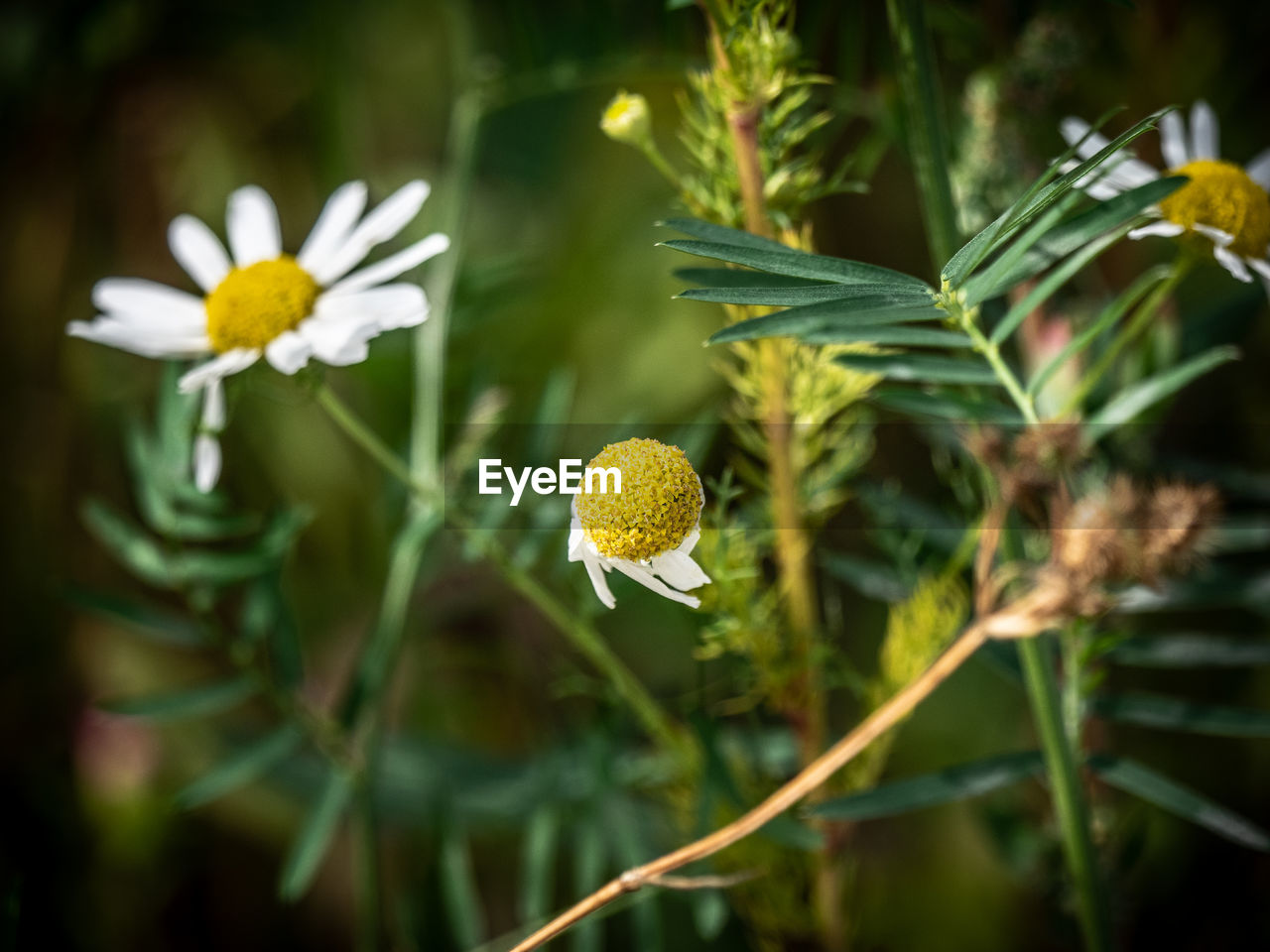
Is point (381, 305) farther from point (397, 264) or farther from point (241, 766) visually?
point (241, 766)

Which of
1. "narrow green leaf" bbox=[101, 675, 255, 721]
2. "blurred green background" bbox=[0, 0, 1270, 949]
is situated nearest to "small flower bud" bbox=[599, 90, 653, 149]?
"blurred green background" bbox=[0, 0, 1270, 949]

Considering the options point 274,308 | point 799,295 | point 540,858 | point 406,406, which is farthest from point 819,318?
point 406,406

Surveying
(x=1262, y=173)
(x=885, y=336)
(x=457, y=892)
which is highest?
(x=1262, y=173)

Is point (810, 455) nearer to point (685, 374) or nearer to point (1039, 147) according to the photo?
point (1039, 147)

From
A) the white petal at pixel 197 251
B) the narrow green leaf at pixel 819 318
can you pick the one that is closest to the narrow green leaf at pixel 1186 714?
the narrow green leaf at pixel 819 318

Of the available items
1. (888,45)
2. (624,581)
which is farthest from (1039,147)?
(624,581)

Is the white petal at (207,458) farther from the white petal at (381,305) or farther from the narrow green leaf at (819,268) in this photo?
the narrow green leaf at (819,268)
